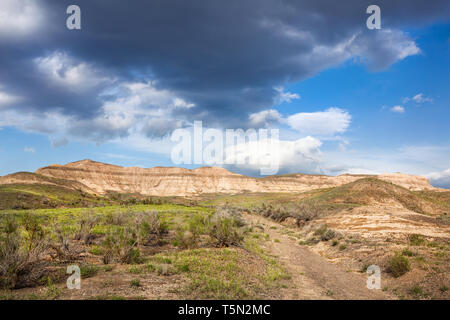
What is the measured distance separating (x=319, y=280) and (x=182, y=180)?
411ft

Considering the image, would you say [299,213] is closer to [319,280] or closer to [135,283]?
[319,280]

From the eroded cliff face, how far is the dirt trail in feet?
354

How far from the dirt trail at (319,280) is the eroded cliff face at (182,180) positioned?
108 metres

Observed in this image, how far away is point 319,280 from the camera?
39.1 ft

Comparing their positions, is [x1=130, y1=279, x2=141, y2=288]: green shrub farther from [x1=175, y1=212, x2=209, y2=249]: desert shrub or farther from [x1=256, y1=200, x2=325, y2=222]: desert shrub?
[x1=256, y1=200, x2=325, y2=222]: desert shrub

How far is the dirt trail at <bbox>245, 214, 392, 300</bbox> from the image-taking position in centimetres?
988

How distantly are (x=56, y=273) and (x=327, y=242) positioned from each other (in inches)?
693

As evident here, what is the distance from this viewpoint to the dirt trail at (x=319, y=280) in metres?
9.88

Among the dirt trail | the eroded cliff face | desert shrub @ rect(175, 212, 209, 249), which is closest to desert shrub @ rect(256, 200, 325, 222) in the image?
the dirt trail

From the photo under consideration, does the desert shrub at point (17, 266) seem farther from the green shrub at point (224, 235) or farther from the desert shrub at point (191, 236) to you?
the green shrub at point (224, 235)
